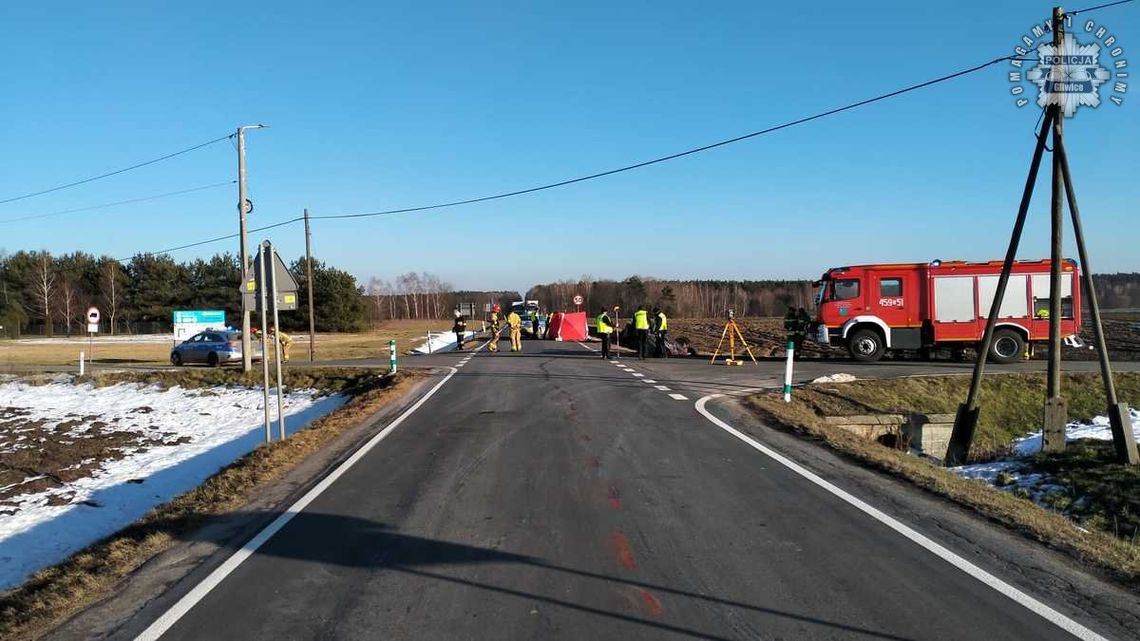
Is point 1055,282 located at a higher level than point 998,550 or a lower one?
higher

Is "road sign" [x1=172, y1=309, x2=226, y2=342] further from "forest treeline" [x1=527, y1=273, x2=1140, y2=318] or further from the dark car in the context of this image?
"forest treeline" [x1=527, y1=273, x2=1140, y2=318]

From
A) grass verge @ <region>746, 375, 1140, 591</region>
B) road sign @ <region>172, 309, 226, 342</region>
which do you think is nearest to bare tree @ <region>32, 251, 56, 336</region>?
road sign @ <region>172, 309, 226, 342</region>

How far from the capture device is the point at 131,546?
6621mm

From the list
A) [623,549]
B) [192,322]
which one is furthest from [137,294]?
[623,549]

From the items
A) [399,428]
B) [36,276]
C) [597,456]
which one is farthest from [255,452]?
[36,276]

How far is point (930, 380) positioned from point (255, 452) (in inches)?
632

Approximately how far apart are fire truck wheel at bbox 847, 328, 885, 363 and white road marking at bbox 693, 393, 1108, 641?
1623cm

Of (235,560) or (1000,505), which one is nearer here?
(235,560)

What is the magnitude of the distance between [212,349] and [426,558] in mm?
30779

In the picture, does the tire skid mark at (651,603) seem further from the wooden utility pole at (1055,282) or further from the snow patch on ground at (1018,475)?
the wooden utility pole at (1055,282)

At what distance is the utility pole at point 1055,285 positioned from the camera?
11586 millimetres

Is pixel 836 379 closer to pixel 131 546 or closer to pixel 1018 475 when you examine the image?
pixel 1018 475

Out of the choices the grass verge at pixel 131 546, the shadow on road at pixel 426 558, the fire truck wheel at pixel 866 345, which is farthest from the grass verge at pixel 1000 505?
the fire truck wheel at pixel 866 345

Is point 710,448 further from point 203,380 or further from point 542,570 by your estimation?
point 203,380
